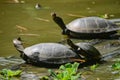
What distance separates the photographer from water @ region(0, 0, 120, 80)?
6.89 meters

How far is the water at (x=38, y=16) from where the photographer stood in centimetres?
689

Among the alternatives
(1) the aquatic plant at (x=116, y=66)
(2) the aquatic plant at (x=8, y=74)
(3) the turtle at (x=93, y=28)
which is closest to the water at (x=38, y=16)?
(1) the aquatic plant at (x=116, y=66)

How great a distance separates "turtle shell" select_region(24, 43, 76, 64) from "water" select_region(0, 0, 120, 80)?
482 millimetres

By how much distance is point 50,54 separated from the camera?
5109 mm

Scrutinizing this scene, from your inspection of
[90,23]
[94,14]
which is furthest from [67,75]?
[94,14]

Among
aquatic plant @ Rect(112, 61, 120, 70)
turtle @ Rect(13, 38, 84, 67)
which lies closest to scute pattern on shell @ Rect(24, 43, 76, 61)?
turtle @ Rect(13, 38, 84, 67)

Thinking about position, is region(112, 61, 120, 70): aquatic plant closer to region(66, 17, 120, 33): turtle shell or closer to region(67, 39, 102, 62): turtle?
region(67, 39, 102, 62): turtle

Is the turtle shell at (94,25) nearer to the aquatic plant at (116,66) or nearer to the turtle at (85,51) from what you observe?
the turtle at (85,51)

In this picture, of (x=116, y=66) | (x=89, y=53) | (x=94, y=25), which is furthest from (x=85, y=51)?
(x=94, y=25)

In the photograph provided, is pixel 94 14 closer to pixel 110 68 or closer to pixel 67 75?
pixel 110 68

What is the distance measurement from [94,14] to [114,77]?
4.67m

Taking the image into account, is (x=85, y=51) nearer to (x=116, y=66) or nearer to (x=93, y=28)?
(x=116, y=66)

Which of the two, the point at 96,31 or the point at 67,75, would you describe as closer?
the point at 67,75

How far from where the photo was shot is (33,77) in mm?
4738
